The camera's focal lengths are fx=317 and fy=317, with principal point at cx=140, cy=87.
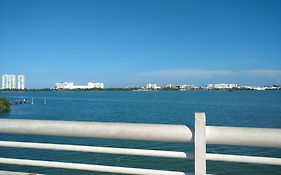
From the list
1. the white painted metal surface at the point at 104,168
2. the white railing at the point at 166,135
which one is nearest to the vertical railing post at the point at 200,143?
the white railing at the point at 166,135

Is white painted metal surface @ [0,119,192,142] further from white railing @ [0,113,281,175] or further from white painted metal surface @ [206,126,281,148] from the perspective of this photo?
white painted metal surface @ [206,126,281,148]

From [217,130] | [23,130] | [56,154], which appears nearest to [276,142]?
[217,130]

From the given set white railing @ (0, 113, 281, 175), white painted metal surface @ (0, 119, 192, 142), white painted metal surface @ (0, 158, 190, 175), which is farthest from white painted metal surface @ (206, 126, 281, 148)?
white painted metal surface @ (0, 158, 190, 175)

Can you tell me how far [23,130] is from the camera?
255cm

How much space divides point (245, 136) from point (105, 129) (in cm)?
96

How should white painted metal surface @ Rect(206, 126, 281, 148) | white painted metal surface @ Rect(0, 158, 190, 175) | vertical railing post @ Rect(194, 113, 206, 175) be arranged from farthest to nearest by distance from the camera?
1. white painted metal surface @ Rect(0, 158, 190, 175)
2. vertical railing post @ Rect(194, 113, 206, 175)
3. white painted metal surface @ Rect(206, 126, 281, 148)

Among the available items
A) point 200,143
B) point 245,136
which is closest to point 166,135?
point 200,143

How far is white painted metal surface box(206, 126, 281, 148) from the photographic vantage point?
199cm

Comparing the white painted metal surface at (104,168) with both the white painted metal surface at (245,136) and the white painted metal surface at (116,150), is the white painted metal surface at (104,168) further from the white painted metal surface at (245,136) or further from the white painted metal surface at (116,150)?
the white painted metal surface at (245,136)

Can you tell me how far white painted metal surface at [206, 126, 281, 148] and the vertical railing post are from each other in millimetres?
40

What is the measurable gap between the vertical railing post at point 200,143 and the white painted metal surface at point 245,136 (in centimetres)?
4

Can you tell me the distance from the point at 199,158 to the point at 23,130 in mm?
1409

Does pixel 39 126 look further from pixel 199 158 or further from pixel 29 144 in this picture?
pixel 199 158

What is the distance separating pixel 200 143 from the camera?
2.12 metres
